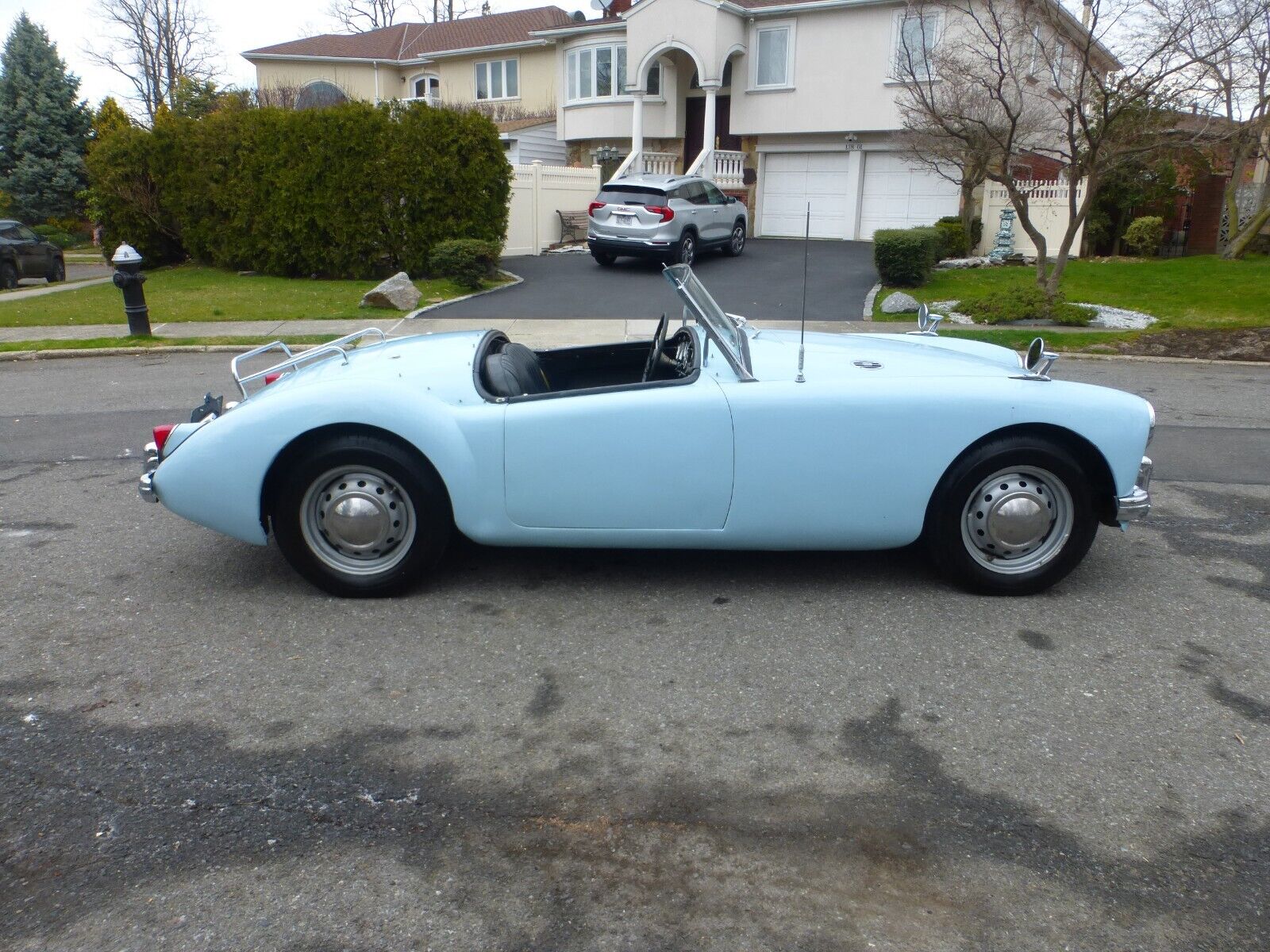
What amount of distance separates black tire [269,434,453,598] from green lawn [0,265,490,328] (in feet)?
36.5

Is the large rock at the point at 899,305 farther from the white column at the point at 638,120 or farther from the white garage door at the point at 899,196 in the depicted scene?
the white column at the point at 638,120

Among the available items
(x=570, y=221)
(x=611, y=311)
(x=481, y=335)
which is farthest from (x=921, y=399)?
(x=570, y=221)

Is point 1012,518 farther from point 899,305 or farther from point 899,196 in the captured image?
point 899,196

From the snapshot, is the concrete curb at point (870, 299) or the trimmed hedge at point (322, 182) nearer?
the concrete curb at point (870, 299)

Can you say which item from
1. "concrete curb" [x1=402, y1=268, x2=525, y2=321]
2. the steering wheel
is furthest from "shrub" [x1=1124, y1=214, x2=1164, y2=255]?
the steering wheel

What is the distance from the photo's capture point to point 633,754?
3262mm

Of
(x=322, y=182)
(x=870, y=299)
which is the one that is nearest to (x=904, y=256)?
(x=870, y=299)

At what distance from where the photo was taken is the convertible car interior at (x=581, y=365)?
14.8 feet

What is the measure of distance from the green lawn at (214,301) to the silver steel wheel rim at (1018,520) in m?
12.1

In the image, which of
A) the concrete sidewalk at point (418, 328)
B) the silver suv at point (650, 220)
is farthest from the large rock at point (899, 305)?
the silver suv at point (650, 220)

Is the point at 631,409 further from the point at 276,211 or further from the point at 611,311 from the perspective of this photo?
the point at 276,211

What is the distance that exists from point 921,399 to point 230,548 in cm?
334

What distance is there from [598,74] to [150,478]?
96.9ft

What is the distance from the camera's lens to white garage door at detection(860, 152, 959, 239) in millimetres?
26094
